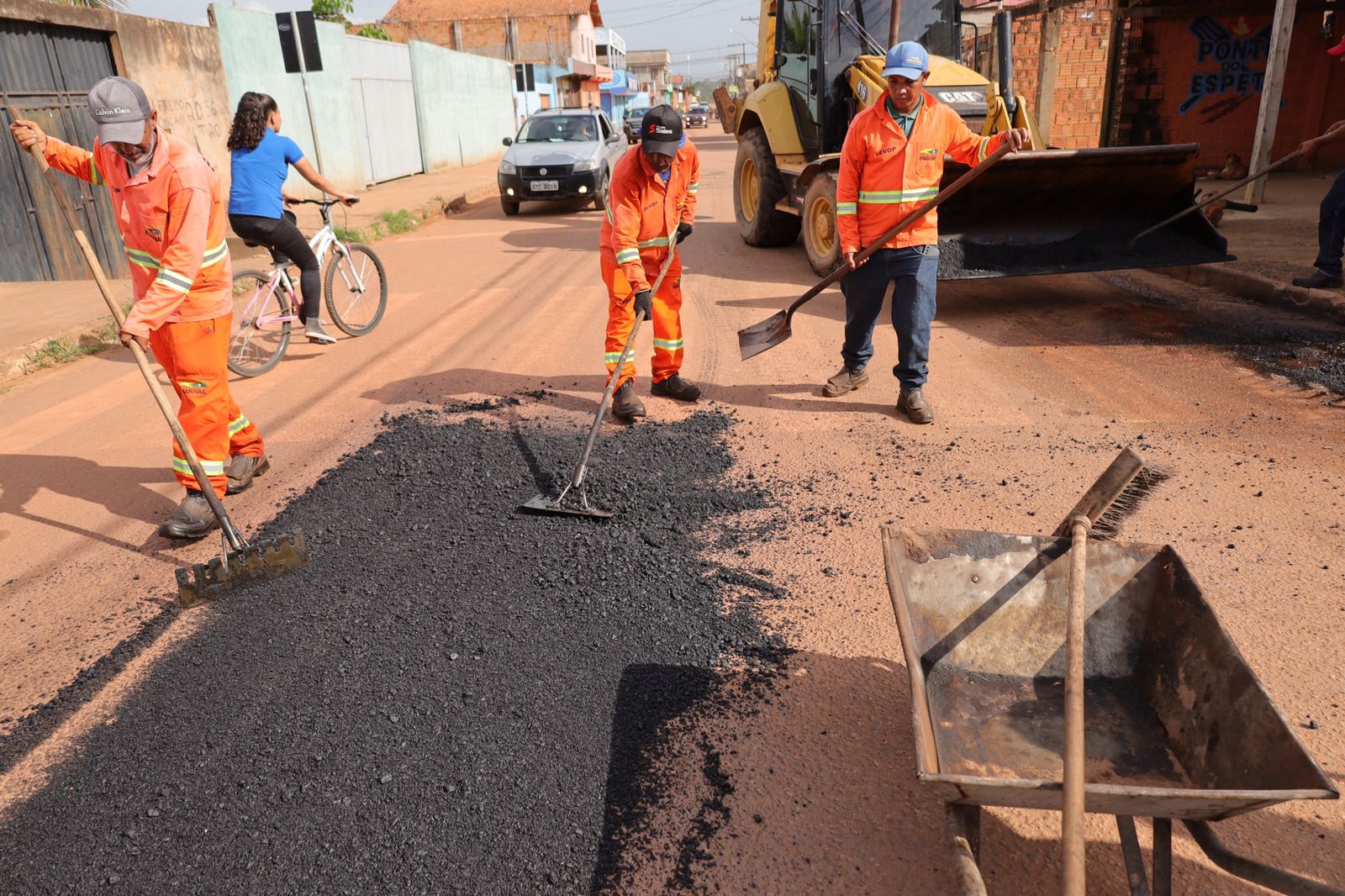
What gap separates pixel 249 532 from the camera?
4355mm

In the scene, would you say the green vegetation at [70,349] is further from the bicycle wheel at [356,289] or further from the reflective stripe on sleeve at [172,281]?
the reflective stripe on sleeve at [172,281]

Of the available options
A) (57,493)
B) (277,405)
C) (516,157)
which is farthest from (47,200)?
(516,157)

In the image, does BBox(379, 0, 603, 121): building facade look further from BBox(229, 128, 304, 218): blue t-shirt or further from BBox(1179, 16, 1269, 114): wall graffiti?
BBox(229, 128, 304, 218): blue t-shirt

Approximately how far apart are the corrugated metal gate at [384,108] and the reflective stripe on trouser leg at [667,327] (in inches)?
602

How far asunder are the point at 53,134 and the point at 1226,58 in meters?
16.5

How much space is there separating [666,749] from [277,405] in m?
4.56

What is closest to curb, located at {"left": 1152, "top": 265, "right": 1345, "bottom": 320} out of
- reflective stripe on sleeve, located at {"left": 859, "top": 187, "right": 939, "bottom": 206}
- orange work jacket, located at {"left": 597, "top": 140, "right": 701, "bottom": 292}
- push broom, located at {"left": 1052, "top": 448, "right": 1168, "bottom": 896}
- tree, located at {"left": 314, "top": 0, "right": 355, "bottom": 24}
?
reflective stripe on sleeve, located at {"left": 859, "top": 187, "right": 939, "bottom": 206}

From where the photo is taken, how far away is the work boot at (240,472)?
15.7 feet

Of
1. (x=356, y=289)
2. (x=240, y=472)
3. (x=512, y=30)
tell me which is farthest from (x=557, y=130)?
(x=512, y=30)

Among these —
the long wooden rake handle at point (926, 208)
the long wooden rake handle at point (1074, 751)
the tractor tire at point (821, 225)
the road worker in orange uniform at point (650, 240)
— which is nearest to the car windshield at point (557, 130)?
the tractor tire at point (821, 225)

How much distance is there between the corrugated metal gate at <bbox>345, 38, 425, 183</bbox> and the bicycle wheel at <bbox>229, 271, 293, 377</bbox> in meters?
13.1

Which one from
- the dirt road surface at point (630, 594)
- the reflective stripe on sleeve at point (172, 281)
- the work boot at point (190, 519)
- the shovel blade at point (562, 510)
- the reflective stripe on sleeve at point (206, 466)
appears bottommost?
the dirt road surface at point (630, 594)

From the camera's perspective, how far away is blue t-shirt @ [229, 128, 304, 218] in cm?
647

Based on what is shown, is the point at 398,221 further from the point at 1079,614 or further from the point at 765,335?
the point at 1079,614
